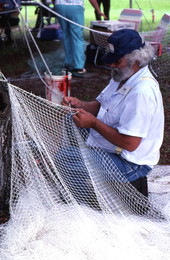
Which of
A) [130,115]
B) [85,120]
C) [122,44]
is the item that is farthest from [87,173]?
[122,44]

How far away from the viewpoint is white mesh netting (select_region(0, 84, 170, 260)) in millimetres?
2633

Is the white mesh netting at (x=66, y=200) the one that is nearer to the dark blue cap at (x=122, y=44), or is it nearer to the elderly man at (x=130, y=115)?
the elderly man at (x=130, y=115)

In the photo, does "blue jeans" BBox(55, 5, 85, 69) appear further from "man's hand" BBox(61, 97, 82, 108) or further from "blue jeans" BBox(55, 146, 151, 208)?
"blue jeans" BBox(55, 146, 151, 208)

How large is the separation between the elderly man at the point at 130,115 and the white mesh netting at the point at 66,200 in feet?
0.30

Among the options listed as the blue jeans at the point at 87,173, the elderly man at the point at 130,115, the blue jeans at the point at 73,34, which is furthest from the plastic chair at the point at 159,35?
the blue jeans at the point at 87,173

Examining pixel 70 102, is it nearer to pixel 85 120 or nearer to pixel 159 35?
pixel 85 120

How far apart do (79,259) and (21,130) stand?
817mm

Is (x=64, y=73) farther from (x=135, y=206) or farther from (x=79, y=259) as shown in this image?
(x=79, y=259)

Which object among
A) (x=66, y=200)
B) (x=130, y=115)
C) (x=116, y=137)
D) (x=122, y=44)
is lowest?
Answer: (x=66, y=200)

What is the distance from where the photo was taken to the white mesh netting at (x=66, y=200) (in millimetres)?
2633

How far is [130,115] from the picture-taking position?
2748 millimetres

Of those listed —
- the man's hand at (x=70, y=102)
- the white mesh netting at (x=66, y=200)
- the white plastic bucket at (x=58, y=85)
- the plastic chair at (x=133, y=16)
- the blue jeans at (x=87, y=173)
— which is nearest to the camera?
the white mesh netting at (x=66, y=200)

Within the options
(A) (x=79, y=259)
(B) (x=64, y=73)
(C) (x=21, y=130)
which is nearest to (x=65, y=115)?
(C) (x=21, y=130)

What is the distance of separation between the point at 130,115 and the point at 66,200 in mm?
622
